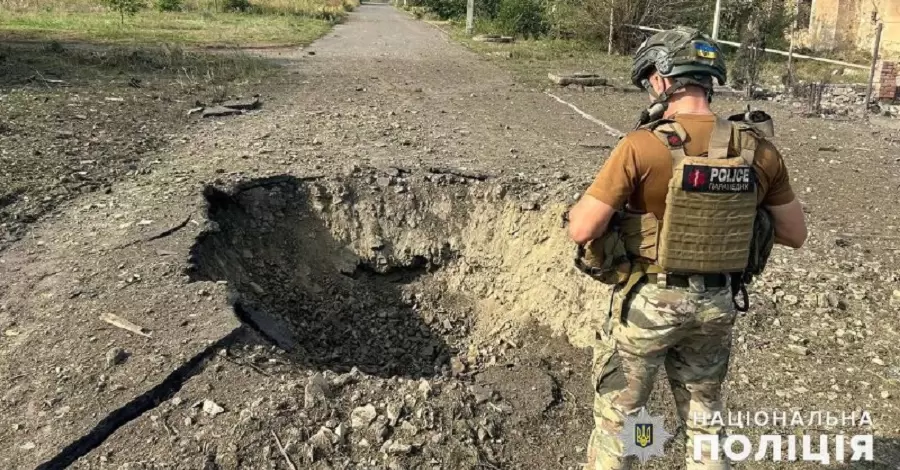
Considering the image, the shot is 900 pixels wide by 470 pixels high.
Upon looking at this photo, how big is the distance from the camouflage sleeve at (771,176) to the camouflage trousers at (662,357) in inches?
13.4

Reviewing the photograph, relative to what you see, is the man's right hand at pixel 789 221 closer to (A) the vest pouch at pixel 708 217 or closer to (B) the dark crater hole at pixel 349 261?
(A) the vest pouch at pixel 708 217

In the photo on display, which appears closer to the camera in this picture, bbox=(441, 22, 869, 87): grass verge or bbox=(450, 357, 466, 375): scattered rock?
bbox=(450, 357, 466, 375): scattered rock

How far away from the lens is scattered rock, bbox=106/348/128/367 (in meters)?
3.18

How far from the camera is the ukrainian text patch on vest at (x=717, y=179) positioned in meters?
2.07

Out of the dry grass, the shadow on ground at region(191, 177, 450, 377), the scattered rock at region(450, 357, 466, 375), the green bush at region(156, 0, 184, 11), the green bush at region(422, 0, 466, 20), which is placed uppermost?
the green bush at region(422, 0, 466, 20)

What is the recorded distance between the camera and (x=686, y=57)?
212 centimetres

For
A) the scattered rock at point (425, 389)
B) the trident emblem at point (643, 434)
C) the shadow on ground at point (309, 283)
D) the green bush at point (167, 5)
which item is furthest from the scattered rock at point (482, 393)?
the green bush at point (167, 5)

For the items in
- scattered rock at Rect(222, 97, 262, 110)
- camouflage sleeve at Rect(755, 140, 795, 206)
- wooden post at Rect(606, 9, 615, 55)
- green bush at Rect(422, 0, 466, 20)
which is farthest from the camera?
green bush at Rect(422, 0, 466, 20)

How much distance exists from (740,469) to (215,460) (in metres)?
2.16

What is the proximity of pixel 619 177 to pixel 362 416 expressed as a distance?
150 centimetres

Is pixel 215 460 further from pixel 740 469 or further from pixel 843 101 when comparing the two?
pixel 843 101

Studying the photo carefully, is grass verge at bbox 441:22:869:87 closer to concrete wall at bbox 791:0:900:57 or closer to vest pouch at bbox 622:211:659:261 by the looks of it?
concrete wall at bbox 791:0:900:57

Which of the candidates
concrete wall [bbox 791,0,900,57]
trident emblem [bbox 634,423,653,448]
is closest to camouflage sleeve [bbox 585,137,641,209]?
trident emblem [bbox 634,423,653,448]

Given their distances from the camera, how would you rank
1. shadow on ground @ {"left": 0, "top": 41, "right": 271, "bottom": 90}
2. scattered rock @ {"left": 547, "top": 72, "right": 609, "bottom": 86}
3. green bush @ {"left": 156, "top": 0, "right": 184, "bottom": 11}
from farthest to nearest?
green bush @ {"left": 156, "top": 0, "right": 184, "bottom": 11} < scattered rock @ {"left": 547, "top": 72, "right": 609, "bottom": 86} < shadow on ground @ {"left": 0, "top": 41, "right": 271, "bottom": 90}
